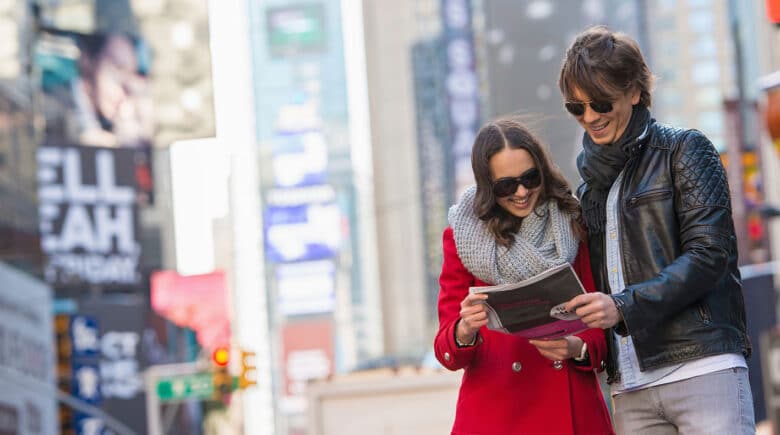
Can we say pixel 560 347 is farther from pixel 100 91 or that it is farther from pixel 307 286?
pixel 307 286

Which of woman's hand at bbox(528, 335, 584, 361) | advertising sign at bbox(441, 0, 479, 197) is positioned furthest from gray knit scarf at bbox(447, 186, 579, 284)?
advertising sign at bbox(441, 0, 479, 197)

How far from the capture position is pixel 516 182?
4.26m

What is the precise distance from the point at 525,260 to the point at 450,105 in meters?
37.4

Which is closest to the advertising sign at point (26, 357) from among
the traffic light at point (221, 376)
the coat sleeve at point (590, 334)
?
the traffic light at point (221, 376)

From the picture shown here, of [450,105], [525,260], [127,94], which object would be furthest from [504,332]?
[450,105]

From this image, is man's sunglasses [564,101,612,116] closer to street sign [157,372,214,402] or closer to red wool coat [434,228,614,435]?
red wool coat [434,228,614,435]

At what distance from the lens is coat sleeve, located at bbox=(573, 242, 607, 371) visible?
14.0ft

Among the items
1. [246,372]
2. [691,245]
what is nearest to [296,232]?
[246,372]

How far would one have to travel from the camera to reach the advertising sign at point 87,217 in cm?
2720

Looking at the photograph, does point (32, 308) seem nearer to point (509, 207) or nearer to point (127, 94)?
point (127, 94)

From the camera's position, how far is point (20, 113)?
1127 inches

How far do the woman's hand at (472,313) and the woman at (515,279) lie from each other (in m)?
0.02

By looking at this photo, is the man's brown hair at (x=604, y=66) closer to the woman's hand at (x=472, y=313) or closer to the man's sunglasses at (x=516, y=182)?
the man's sunglasses at (x=516, y=182)

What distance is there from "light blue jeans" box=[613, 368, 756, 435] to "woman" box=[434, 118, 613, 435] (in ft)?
1.10
